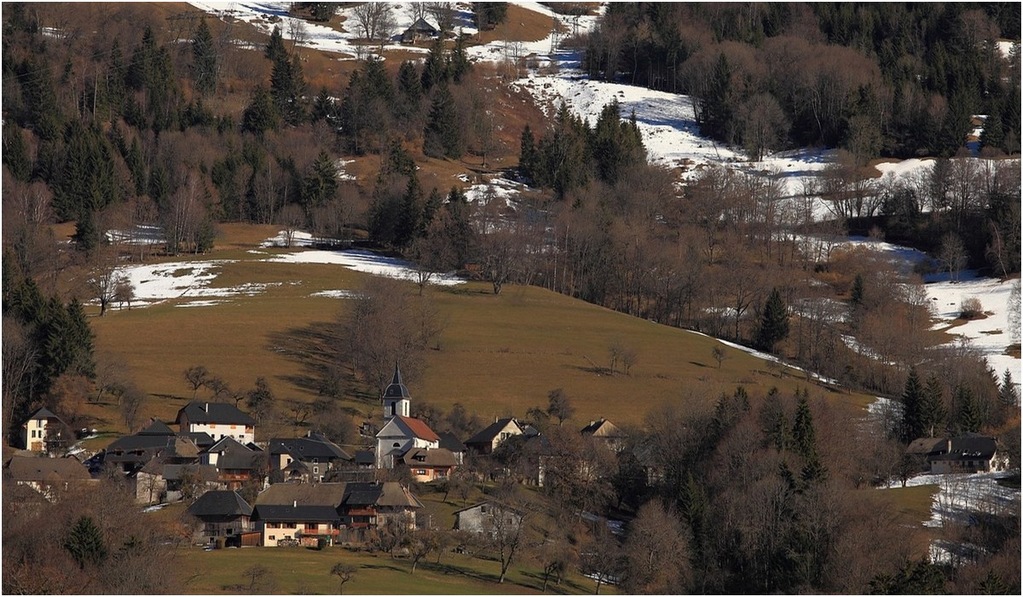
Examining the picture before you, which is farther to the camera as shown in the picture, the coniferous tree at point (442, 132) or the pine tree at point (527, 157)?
the coniferous tree at point (442, 132)

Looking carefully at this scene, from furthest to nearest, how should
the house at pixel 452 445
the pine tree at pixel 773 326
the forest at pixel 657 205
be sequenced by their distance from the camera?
the pine tree at pixel 773 326 < the house at pixel 452 445 < the forest at pixel 657 205

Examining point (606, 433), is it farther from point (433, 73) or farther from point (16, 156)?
point (433, 73)

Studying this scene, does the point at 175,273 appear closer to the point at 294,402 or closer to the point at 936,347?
the point at 294,402

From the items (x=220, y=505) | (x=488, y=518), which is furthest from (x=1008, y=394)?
(x=220, y=505)

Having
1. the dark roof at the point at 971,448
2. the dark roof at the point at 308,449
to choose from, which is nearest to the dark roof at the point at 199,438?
the dark roof at the point at 308,449

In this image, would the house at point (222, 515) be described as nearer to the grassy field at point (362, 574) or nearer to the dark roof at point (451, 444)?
the grassy field at point (362, 574)

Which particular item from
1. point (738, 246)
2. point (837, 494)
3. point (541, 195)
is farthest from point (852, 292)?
point (837, 494)

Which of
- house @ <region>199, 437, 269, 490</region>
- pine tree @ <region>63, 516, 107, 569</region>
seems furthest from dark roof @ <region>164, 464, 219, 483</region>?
pine tree @ <region>63, 516, 107, 569</region>

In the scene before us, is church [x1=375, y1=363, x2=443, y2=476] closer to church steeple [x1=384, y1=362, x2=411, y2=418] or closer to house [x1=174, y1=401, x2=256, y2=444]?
church steeple [x1=384, y1=362, x2=411, y2=418]

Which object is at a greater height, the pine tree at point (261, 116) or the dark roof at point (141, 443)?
the pine tree at point (261, 116)
